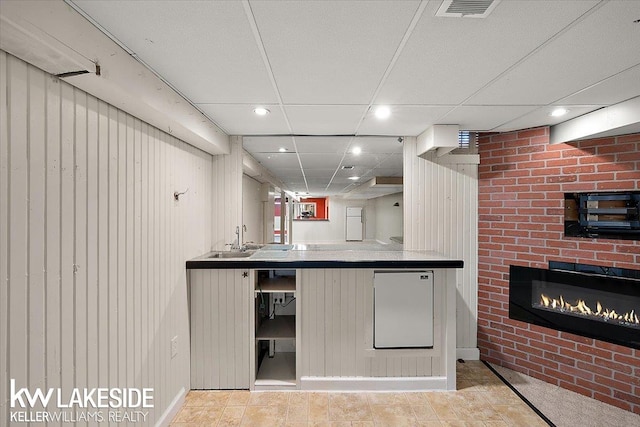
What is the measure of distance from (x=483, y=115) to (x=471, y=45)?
3.72 feet

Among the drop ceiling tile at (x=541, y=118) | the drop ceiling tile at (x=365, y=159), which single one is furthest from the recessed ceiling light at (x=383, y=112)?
the drop ceiling tile at (x=365, y=159)

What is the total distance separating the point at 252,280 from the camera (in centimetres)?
238

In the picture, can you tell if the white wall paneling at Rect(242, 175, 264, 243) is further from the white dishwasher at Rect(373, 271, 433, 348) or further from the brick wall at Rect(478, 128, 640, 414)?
A: the brick wall at Rect(478, 128, 640, 414)

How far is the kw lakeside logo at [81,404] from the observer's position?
1040 mm

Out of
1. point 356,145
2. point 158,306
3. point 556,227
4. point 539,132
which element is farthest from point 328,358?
point 539,132

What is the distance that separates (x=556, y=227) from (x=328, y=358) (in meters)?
2.29

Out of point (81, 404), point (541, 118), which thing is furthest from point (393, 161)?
point (81, 404)

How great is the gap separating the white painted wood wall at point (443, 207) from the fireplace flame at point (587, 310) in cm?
59

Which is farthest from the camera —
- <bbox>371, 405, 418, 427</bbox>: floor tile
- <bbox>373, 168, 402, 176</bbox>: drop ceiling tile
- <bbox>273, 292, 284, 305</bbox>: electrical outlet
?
<bbox>373, 168, 402, 176</bbox>: drop ceiling tile

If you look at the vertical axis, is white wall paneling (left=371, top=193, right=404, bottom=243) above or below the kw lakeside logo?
above

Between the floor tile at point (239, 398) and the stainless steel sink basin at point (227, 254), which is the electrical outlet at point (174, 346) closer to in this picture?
the floor tile at point (239, 398)

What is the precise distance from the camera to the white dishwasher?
239cm

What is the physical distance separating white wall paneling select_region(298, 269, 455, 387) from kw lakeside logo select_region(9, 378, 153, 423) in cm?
118

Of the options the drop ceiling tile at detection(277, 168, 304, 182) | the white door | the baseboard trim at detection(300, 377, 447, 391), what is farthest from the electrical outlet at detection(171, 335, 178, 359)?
the white door
